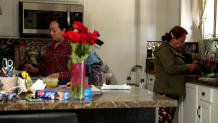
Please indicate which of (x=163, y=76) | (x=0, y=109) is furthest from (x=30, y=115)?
(x=163, y=76)

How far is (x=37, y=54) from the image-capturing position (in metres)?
3.87

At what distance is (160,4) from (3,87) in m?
3.09

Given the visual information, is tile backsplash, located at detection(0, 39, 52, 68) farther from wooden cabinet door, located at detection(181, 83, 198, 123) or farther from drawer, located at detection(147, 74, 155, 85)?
wooden cabinet door, located at detection(181, 83, 198, 123)

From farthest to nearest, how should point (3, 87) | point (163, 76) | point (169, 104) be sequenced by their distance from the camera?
point (163, 76) < point (3, 87) < point (169, 104)

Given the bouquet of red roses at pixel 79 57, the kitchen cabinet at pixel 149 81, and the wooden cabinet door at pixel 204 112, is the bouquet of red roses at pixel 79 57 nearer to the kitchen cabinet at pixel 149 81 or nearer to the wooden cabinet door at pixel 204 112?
the wooden cabinet door at pixel 204 112

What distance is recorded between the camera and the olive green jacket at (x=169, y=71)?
2.67 m

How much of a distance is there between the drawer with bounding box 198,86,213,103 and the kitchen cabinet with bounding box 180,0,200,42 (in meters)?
1.30

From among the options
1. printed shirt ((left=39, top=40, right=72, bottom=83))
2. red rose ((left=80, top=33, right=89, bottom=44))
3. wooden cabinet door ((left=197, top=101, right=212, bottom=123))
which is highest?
red rose ((left=80, top=33, right=89, bottom=44))

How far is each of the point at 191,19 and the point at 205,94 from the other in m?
1.58

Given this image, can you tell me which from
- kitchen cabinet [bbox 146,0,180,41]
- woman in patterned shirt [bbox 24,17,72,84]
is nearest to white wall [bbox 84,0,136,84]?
kitchen cabinet [bbox 146,0,180,41]

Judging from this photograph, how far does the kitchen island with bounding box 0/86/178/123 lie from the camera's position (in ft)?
4.45

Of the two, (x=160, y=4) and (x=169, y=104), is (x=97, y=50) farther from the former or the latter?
(x=169, y=104)

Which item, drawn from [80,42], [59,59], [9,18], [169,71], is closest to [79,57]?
[80,42]

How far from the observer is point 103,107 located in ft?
4.67
